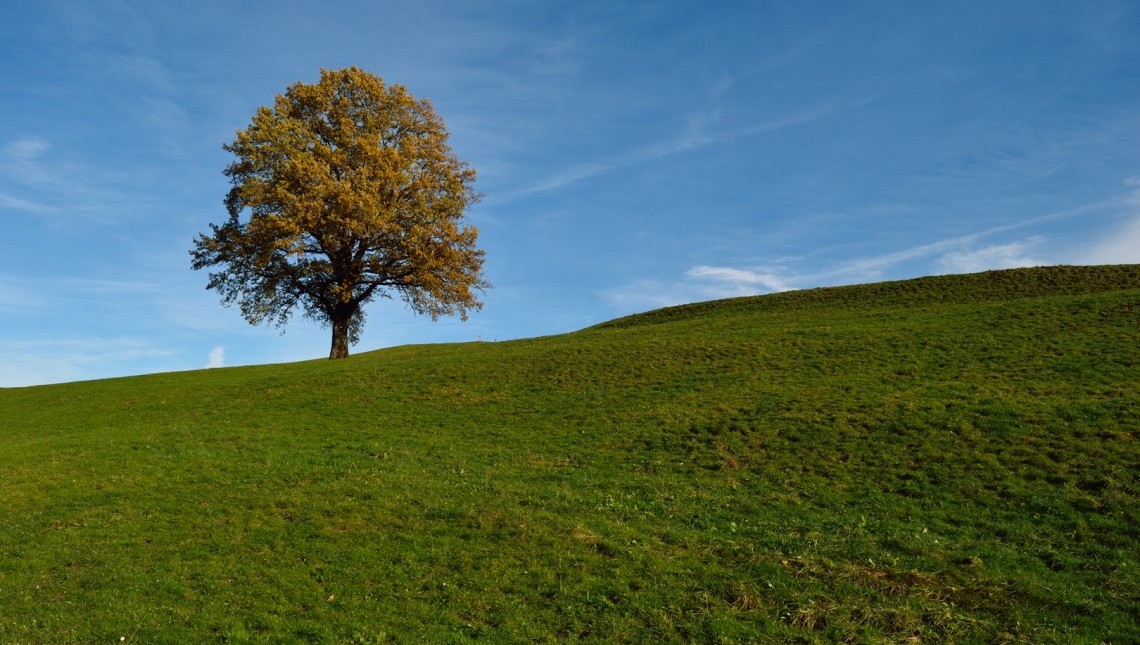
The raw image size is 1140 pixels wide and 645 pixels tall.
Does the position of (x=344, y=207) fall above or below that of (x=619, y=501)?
above

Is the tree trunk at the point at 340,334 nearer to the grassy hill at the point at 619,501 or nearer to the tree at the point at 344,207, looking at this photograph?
the tree at the point at 344,207

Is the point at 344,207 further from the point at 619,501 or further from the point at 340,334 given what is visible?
the point at 619,501

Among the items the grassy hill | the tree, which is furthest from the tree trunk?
the grassy hill

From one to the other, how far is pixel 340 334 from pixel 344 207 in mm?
10588

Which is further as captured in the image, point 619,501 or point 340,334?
point 340,334

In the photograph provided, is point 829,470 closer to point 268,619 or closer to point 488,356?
A: point 268,619

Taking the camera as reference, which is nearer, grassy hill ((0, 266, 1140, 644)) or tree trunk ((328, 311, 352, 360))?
grassy hill ((0, 266, 1140, 644))

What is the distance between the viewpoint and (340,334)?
182ft

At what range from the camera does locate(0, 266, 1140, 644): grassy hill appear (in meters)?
12.9

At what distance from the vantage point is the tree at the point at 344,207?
50.1m

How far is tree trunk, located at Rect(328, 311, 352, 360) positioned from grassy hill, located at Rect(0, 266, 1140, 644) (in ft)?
54.2

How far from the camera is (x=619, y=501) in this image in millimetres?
19062

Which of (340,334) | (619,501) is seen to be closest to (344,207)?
(340,334)

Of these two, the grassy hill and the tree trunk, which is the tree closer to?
the tree trunk
